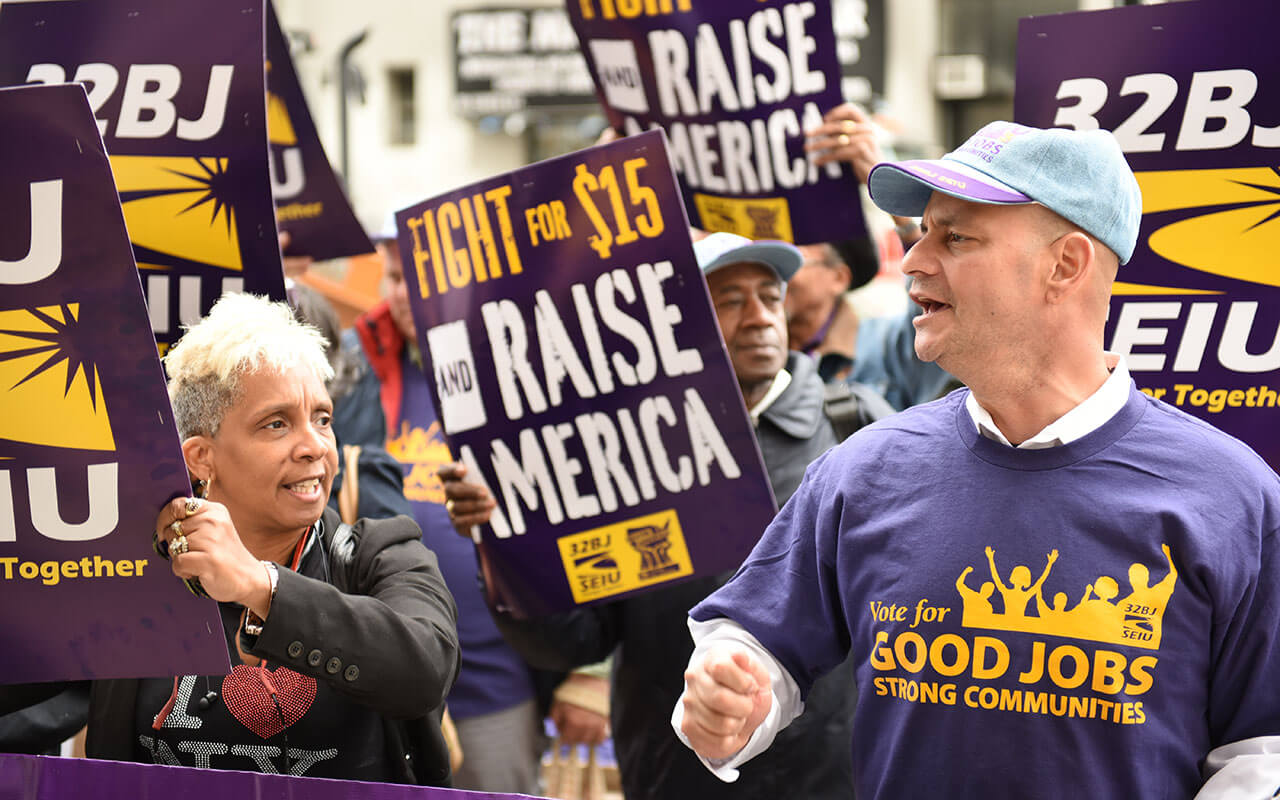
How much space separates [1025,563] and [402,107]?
19.2 meters

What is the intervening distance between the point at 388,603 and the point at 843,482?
0.72m

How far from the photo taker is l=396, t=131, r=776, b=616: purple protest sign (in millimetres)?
2770

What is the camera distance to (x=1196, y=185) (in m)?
2.59

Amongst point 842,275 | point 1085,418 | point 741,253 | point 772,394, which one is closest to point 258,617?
point 1085,418

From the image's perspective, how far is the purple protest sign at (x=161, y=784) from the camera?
6.57ft

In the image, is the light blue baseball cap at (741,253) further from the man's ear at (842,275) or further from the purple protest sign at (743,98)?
the man's ear at (842,275)

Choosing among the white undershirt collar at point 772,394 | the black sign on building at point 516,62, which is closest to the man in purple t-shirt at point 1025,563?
the white undershirt collar at point 772,394

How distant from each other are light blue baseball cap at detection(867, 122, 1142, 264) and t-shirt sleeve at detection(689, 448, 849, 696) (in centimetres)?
42

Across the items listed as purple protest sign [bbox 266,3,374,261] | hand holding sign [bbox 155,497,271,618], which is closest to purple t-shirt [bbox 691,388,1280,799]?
hand holding sign [bbox 155,497,271,618]

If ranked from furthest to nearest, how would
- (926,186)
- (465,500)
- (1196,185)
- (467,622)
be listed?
(467,622), (465,500), (1196,185), (926,186)

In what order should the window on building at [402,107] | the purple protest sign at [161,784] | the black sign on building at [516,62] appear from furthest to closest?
the window on building at [402,107], the black sign on building at [516,62], the purple protest sign at [161,784]

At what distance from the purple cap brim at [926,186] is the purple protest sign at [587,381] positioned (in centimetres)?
67

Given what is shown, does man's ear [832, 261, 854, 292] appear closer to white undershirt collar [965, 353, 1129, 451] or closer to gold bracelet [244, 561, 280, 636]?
white undershirt collar [965, 353, 1129, 451]

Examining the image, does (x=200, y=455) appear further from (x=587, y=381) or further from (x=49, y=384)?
(x=587, y=381)
